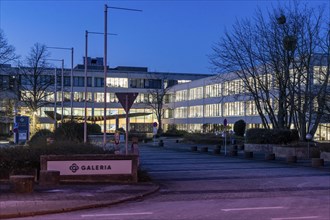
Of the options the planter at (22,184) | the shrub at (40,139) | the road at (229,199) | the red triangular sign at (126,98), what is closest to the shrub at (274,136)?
the shrub at (40,139)

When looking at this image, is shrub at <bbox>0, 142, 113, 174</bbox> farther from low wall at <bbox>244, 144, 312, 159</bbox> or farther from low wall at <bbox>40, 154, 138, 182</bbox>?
low wall at <bbox>244, 144, 312, 159</bbox>

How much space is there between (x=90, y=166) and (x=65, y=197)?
3599 mm

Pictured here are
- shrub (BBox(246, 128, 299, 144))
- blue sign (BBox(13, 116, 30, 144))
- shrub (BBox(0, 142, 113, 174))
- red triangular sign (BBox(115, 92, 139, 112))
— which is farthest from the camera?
blue sign (BBox(13, 116, 30, 144))

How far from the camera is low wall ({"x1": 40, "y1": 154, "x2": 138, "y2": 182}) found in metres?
18.0

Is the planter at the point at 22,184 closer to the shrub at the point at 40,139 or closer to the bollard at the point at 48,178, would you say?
the bollard at the point at 48,178

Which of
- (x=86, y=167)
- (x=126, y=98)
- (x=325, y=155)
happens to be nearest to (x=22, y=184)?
(x=86, y=167)

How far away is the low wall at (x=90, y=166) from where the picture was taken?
17969 mm

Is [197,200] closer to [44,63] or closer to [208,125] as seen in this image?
[44,63]

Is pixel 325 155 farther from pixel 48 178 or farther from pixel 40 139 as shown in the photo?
pixel 48 178

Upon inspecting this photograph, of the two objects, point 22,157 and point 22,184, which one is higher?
point 22,157

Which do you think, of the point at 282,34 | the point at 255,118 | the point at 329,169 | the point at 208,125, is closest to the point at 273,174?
the point at 329,169

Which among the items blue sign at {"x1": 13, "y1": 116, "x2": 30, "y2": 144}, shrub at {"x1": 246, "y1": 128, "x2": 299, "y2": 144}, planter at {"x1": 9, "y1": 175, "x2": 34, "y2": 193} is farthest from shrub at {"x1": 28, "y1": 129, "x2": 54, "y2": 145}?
shrub at {"x1": 246, "y1": 128, "x2": 299, "y2": 144}

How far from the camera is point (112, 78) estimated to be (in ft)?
416

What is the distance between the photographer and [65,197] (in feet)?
47.6
